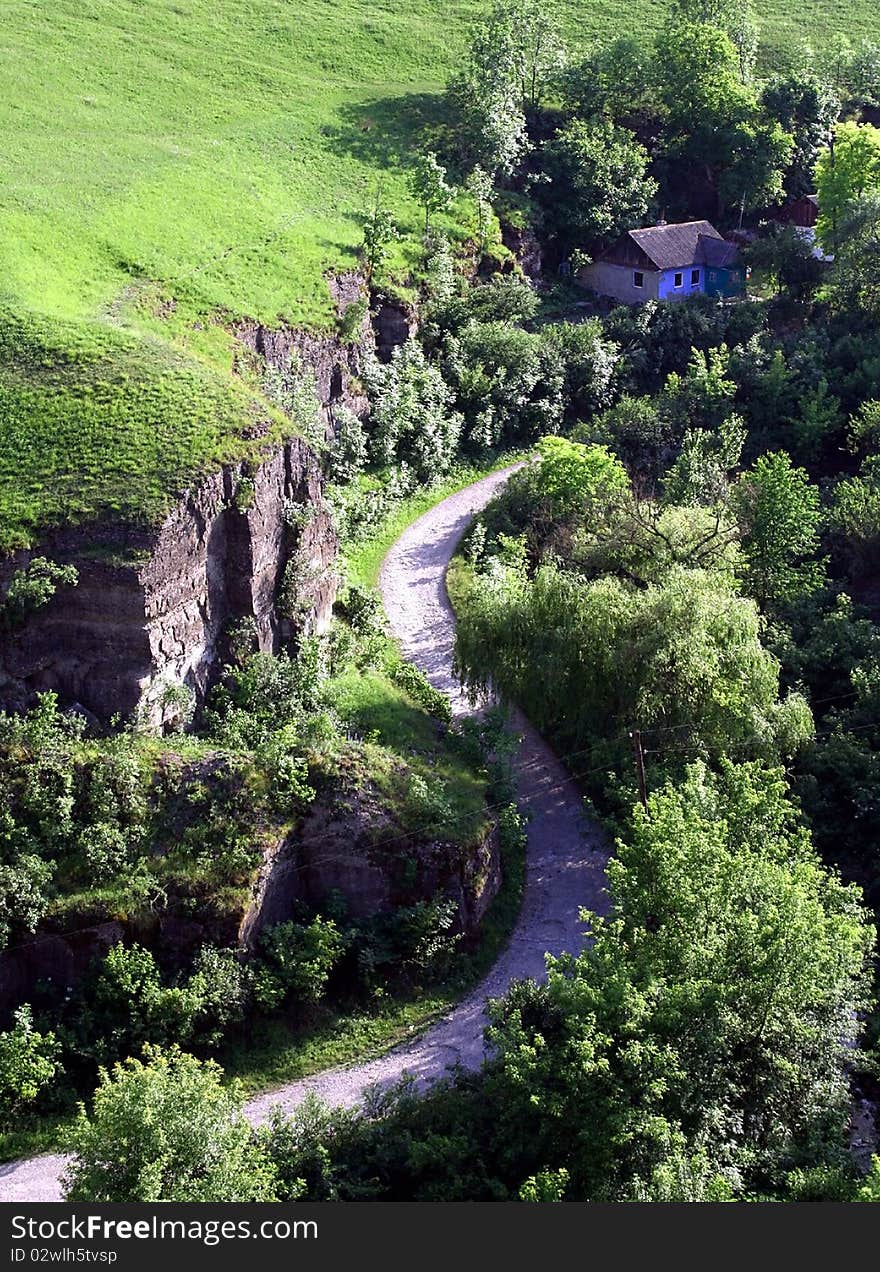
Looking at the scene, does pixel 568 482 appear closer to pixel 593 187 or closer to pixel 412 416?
pixel 412 416

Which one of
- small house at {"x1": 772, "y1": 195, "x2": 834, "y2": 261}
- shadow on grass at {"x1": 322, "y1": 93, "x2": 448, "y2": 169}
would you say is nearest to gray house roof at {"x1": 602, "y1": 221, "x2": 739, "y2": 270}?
small house at {"x1": 772, "y1": 195, "x2": 834, "y2": 261}

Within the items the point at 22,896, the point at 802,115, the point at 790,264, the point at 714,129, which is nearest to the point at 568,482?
the point at 790,264

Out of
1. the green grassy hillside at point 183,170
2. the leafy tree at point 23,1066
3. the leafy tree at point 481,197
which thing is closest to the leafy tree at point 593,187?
the leafy tree at point 481,197

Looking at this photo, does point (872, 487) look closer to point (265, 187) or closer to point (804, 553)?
point (804, 553)

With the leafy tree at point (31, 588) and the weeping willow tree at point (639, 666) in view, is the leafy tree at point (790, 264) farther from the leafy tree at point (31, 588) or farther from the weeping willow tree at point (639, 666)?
the leafy tree at point (31, 588)

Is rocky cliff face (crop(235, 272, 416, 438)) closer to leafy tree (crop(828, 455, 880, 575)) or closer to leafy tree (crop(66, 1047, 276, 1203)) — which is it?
leafy tree (crop(828, 455, 880, 575))

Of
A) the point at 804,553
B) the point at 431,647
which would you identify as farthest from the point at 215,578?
the point at 804,553
